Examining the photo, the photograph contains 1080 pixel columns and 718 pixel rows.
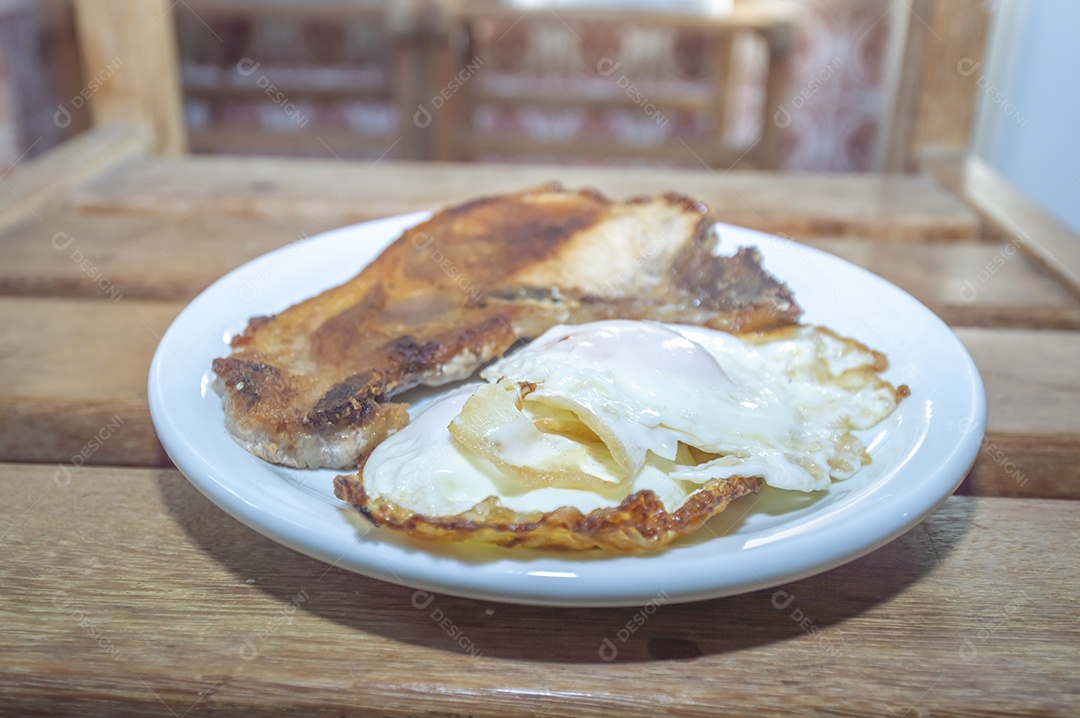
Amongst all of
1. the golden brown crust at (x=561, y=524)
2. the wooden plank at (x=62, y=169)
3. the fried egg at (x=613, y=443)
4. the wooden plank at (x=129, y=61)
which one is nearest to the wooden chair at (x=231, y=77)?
the wooden plank at (x=129, y=61)

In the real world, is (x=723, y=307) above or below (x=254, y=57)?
above

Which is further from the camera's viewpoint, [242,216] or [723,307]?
[242,216]

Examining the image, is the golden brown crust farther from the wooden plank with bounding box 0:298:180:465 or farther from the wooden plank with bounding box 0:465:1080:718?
the wooden plank with bounding box 0:298:180:465

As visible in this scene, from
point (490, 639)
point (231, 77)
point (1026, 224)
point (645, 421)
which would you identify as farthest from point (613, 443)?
point (231, 77)

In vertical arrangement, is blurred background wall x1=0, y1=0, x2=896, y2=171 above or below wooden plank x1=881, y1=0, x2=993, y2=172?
below

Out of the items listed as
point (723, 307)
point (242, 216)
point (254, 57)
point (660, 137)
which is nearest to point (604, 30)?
point (660, 137)

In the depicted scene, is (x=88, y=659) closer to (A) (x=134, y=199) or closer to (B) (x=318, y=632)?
(B) (x=318, y=632)

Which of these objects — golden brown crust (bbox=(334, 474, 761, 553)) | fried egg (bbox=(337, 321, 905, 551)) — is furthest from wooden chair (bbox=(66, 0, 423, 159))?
golden brown crust (bbox=(334, 474, 761, 553))
